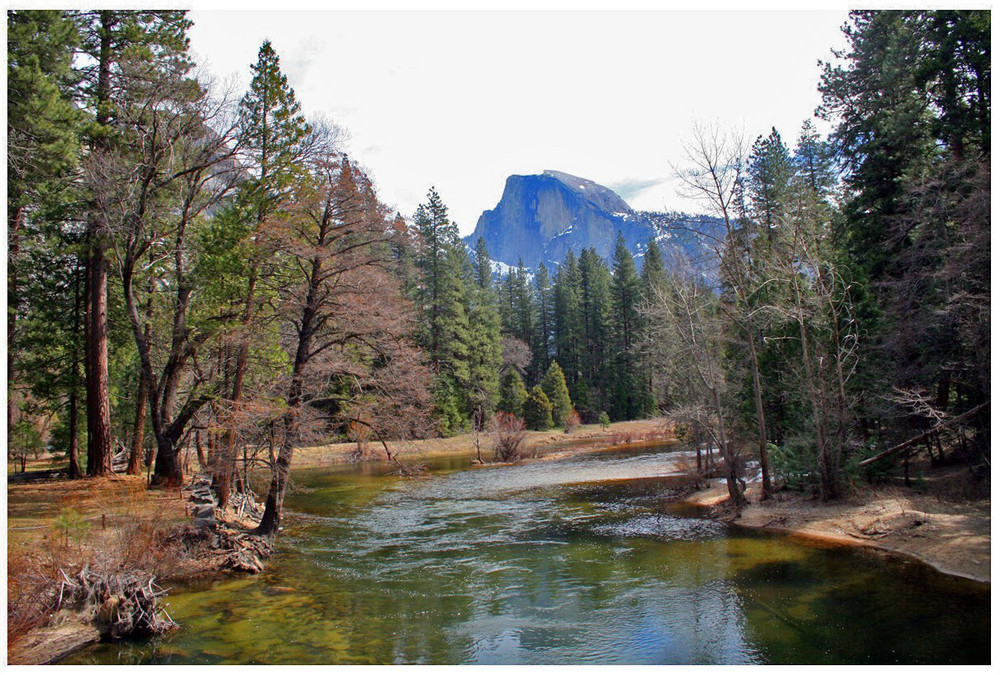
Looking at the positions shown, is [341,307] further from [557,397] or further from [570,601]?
[557,397]

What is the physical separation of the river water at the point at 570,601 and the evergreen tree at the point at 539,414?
2934cm

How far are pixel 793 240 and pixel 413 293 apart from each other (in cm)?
3490

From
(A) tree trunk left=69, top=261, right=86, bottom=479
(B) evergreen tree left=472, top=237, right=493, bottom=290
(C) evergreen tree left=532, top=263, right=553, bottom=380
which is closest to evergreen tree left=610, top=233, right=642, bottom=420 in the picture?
(C) evergreen tree left=532, top=263, right=553, bottom=380

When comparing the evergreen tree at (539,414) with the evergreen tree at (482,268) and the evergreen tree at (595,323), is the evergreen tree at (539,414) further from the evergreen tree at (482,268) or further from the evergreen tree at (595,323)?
the evergreen tree at (482,268)

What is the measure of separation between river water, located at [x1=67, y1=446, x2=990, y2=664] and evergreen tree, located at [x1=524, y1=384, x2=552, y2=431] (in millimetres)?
29338

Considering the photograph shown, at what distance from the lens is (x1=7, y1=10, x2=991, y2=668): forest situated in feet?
46.0

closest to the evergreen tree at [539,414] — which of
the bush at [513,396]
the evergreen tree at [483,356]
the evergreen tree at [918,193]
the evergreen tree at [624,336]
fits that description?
the bush at [513,396]

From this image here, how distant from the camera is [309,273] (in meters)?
15.2

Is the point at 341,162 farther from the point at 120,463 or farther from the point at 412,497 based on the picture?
the point at 120,463

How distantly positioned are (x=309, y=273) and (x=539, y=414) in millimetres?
34132

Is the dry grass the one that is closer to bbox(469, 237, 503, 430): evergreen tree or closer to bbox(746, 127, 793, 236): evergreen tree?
bbox(746, 127, 793, 236): evergreen tree

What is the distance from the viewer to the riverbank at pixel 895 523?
442 inches

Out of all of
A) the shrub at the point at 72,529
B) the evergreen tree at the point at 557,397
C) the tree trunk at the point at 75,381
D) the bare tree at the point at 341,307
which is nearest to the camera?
the shrub at the point at 72,529

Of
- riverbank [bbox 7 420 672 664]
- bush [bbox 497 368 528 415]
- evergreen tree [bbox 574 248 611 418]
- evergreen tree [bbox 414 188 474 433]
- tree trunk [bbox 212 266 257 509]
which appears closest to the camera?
riverbank [bbox 7 420 672 664]
